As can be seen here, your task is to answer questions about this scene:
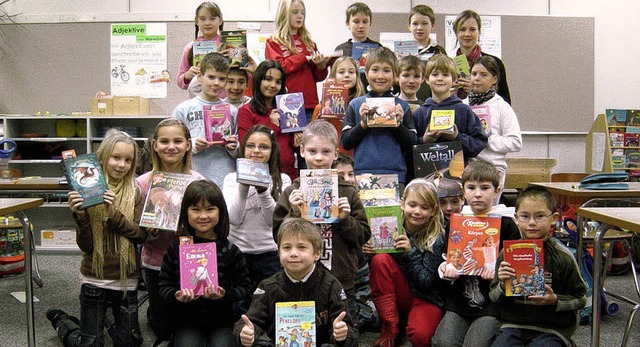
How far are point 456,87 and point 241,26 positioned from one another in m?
3.33

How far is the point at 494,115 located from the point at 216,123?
192 centimetres

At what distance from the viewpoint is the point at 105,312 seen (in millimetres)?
3086

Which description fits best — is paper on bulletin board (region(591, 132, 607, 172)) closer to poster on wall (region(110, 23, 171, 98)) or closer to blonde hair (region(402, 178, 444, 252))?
blonde hair (region(402, 178, 444, 252))

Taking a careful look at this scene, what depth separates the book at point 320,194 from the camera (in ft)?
8.99

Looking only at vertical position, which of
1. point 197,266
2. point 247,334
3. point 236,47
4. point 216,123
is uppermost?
point 236,47

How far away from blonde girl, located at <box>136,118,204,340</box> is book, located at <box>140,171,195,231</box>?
0.21 metres

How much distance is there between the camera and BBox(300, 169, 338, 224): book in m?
2.74

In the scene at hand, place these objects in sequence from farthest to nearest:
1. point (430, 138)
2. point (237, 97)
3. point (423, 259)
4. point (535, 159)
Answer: point (535, 159) → point (237, 97) → point (430, 138) → point (423, 259)

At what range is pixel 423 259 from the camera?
3.10 metres

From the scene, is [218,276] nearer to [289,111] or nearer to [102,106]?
[289,111]

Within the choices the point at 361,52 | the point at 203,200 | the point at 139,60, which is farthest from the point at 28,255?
the point at 139,60

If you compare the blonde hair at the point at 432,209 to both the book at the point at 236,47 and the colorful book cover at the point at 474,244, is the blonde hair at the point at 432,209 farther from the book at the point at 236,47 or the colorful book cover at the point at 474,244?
the book at the point at 236,47

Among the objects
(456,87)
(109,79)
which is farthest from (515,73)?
(109,79)

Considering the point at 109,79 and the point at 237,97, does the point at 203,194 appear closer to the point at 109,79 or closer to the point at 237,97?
the point at 237,97
